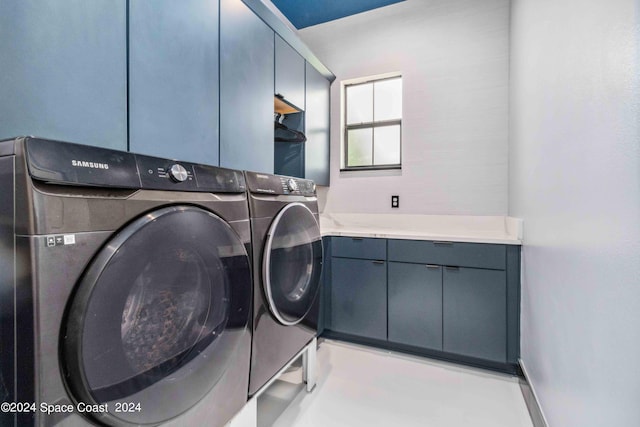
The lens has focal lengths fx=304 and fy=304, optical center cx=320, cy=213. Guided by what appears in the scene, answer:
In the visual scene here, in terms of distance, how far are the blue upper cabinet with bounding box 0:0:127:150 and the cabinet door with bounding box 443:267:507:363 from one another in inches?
80.0

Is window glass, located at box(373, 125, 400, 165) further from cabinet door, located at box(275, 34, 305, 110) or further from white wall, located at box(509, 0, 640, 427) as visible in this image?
white wall, located at box(509, 0, 640, 427)

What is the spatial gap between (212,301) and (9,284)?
49cm

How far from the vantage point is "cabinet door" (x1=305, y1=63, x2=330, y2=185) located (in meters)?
2.58

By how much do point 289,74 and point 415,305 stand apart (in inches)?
74.8

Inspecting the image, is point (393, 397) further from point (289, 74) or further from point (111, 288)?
point (289, 74)

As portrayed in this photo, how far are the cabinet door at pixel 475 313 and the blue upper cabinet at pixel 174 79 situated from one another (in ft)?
5.63

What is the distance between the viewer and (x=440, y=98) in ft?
8.52

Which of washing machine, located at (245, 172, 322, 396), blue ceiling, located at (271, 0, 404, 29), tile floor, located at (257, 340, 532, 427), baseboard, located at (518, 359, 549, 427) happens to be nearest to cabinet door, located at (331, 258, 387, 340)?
tile floor, located at (257, 340, 532, 427)

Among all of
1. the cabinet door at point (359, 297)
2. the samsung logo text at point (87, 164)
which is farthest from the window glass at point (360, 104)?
the samsung logo text at point (87, 164)

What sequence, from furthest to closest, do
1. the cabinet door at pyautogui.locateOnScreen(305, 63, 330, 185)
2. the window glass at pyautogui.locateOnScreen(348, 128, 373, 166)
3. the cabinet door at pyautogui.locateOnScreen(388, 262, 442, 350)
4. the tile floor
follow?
the window glass at pyautogui.locateOnScreen(348, 128, 373, 166) → the cabinet door at pyautogui.locateOnScreen(305, 63, 330, 185) → the cabinet door at pyautogui.locateOnScreen(388, 262, 442, 350) → the tile floor

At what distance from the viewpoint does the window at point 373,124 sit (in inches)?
112

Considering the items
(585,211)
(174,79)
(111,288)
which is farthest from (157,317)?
(585,211)

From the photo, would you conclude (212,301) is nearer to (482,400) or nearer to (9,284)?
(9,284)

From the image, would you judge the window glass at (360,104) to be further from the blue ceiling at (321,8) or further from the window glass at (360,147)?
the blue ceiling at (321,8)
